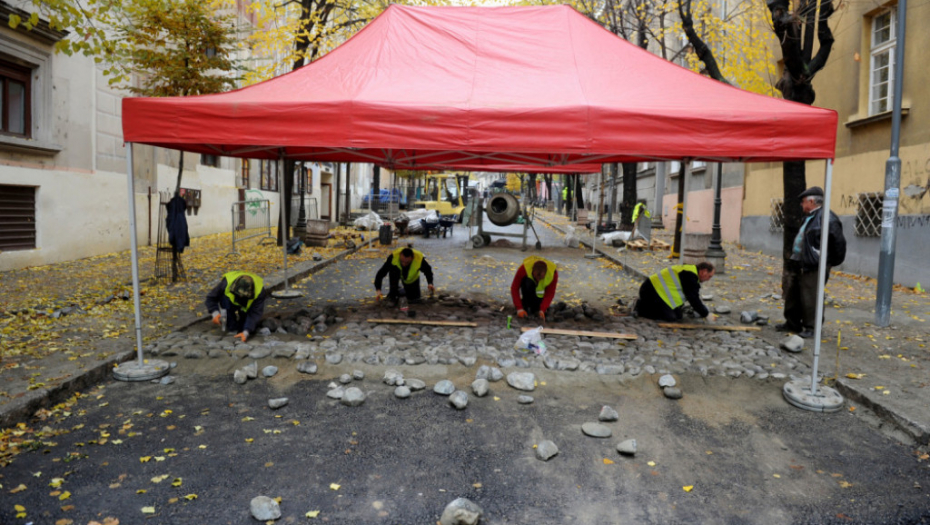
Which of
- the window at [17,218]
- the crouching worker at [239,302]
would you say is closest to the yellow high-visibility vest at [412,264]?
the crouching worker at [239,302]

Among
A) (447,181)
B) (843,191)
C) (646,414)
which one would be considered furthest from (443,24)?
(447,181)

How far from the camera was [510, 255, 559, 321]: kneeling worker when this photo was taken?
665cm

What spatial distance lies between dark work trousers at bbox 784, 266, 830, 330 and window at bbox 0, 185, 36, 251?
12117mm

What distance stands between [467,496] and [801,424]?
8.80 feet

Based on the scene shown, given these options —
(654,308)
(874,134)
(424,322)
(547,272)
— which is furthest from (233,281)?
(874,134)

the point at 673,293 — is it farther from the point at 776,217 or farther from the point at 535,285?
the point at 776,217

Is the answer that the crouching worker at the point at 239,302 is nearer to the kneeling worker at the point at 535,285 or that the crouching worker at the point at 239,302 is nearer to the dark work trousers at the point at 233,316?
the dark work trousers at the point at 233,316

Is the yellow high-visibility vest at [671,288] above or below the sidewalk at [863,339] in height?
above

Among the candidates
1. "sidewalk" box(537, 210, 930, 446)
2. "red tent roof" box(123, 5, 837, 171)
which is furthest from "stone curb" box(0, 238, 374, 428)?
"sidewalk" box(537, 210, 930, 446)

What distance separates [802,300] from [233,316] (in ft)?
20.0

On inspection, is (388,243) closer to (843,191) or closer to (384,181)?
(843,191)

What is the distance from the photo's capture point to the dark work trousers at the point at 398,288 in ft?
24.6

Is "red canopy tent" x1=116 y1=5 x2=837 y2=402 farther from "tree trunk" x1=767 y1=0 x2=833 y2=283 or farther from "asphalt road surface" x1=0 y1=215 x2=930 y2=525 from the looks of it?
"tree trunk" x1=767 y1=0 x2=833 y2=283

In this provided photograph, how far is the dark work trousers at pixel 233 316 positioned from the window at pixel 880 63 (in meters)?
11.7
